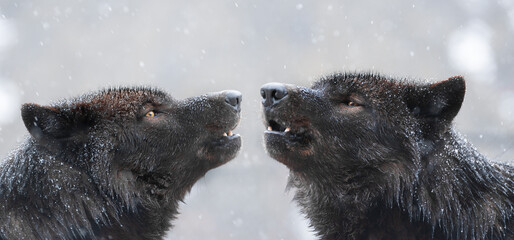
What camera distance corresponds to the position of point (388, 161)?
488 centimetres

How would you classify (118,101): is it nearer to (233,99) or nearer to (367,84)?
(233,99)

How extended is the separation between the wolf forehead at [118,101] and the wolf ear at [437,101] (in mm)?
2131

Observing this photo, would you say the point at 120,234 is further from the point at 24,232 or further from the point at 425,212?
the point at 425,212

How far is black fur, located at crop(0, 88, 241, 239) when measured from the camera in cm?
440

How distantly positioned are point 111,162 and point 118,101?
56 cm

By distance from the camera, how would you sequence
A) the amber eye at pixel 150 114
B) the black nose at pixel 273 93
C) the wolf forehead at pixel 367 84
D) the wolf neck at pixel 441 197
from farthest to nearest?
the amber eye at pixel 150 114, the wolf forehead at pixel 367 84, the black nose at pixel 273 93, the wolf neck at pixel 441 197

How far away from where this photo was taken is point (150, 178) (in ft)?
16.7

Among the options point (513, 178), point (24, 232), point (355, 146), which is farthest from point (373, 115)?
point (24, 232)

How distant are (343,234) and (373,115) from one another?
1.02m

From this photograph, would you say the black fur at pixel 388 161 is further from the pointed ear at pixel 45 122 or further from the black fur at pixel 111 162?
the pointed ear at pixel 45 122

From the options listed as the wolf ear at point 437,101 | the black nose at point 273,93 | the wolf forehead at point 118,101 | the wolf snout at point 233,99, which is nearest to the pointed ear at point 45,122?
the wolf forehead at point 118,101

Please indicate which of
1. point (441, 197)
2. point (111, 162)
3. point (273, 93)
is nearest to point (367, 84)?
point (273, 93)

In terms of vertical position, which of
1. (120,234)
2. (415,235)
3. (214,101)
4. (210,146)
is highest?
(214,101)

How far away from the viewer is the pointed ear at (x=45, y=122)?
4.36 meters
